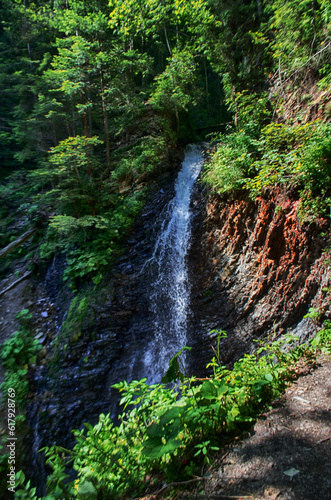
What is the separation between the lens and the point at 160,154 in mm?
9906

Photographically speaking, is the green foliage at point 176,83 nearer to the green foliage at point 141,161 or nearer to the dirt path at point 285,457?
the green foliage at point 141,161

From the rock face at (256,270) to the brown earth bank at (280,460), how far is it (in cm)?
209

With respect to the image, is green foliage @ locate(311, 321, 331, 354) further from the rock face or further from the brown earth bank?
the rock face

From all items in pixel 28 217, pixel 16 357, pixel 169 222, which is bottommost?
pixel 16 357

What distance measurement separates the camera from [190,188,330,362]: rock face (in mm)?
4113

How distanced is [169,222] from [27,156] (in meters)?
7.67

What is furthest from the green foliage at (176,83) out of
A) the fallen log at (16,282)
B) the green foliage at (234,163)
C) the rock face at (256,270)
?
the fallen log at (16,282)

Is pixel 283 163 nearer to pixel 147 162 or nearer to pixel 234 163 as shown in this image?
pixel 234 163

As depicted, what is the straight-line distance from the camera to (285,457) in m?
1.47

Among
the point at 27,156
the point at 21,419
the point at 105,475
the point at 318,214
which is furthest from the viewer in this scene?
the point at 27,156

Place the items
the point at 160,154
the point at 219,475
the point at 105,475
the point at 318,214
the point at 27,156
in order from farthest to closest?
the point at 27,156
the point at 160,154
the point at 318,214
the point at 105,475
the point at 219,475

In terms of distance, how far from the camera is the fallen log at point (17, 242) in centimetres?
877

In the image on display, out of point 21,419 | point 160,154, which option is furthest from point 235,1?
point 21,419

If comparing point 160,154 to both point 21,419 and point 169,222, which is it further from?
point 21,419
